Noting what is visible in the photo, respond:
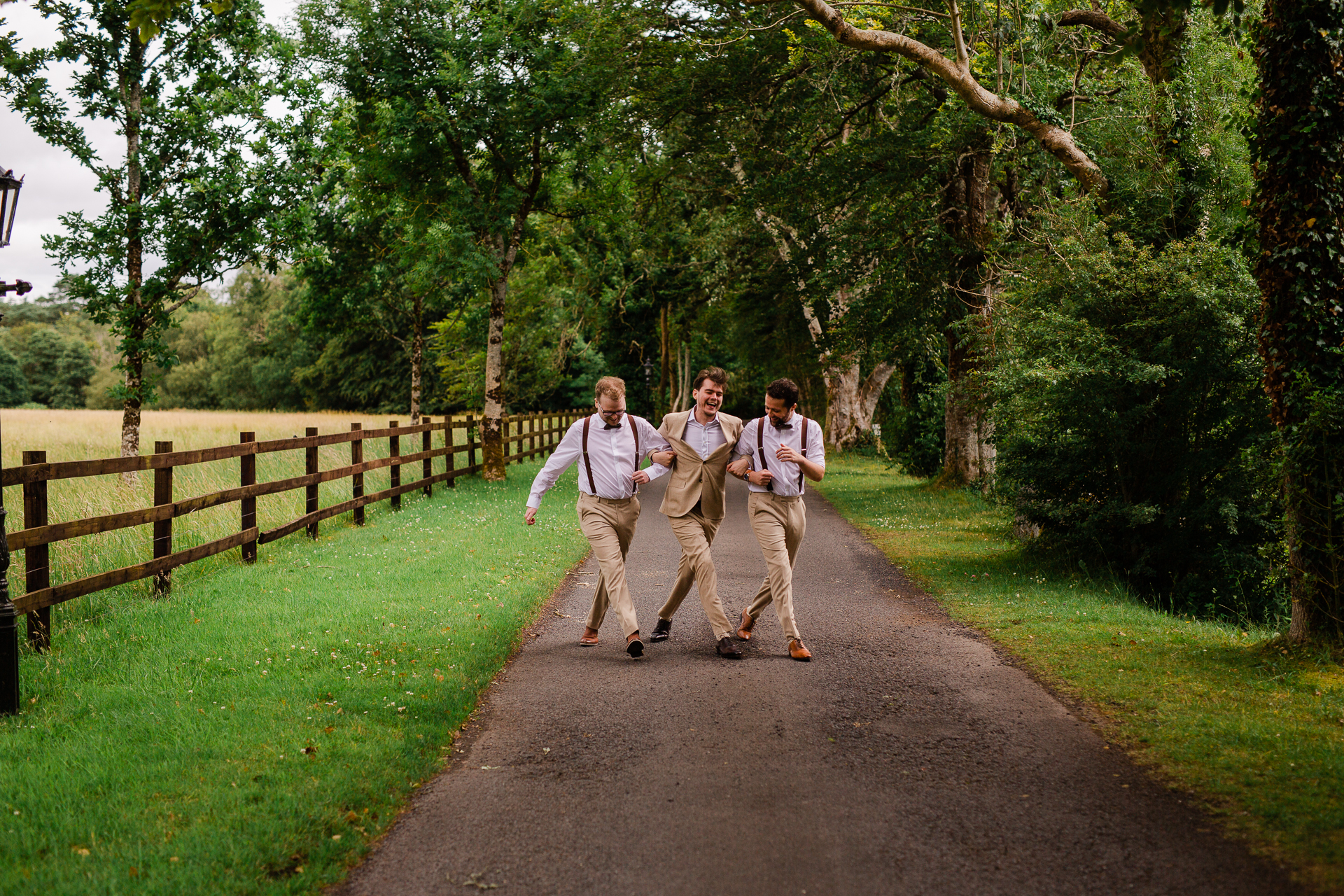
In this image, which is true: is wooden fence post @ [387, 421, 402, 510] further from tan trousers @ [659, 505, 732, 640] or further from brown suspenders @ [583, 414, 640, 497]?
tan trousers @ [659, 505, 732, 640]

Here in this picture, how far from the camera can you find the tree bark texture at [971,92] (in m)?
11.0

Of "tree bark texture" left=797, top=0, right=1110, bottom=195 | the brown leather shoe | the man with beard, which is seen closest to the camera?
the man with beard

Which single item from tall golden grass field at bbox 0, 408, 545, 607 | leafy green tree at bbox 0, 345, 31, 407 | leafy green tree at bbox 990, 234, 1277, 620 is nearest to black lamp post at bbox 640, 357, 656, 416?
tall golden grass field at bbox 0, 408, 545, 607

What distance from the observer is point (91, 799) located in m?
4.31

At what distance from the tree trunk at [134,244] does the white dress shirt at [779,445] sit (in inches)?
554

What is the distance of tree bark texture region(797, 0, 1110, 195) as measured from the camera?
11008 millimetres

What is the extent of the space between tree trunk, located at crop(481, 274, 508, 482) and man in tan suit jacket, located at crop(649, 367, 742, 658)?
14454 millimetres

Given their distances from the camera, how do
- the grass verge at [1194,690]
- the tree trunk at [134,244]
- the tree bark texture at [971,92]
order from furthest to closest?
the tree trunk at [134,244], the tree bark texture at [971,92], the grass verge at [1194,690]

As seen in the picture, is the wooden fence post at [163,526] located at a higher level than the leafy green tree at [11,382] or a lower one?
lower

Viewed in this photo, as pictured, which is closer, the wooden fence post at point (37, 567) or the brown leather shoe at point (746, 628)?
the wooden fence post at point (37, 567)

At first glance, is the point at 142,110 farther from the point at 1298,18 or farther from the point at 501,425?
the point at 1298,18

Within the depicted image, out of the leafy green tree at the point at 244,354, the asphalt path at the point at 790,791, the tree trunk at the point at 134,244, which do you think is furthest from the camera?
the leafy green tree at the point at 244,354

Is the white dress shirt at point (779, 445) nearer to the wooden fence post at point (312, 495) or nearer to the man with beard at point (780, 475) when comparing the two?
the man with beard at point (780, 475)

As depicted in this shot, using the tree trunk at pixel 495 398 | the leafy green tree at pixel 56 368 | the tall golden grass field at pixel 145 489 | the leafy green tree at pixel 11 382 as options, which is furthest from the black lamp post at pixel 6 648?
the leafy green tree at pixel 56 368
